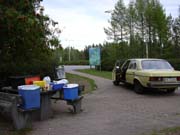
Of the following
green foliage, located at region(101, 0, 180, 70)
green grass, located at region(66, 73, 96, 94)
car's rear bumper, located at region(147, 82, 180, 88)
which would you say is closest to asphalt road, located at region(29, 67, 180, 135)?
car's rear bumper, located at region(147, 82, 180, 88)

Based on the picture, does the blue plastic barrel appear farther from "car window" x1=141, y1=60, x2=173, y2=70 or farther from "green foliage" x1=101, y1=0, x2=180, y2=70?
"green foliage" x1=101, y1=0, x2=180, y2=70

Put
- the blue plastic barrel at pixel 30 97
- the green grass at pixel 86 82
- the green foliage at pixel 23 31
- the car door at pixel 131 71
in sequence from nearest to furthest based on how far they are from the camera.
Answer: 1. the blue plastic barrel at pixel 30 97
2. the green foliage at pixel 23 31
3. the car door at pixel 131 71
4. the green grass at pixel 86 82

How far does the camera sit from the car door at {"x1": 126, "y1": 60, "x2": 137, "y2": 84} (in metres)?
16.5

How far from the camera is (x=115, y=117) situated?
33.4 ft

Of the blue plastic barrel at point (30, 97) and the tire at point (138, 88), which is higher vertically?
the blue plastic barrel at point (30, 97)

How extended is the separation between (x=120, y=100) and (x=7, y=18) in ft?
18.2

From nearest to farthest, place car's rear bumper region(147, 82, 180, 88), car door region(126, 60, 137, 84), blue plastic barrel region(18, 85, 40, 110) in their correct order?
blue plastic barrel region(18, 85, 40, 110) → car's rear bumper region(147, 82, 180, 88) → car door region(126, 60, 137, 84)

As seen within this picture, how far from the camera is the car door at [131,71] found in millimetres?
16484

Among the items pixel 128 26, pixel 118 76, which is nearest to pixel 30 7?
pixel 118 76

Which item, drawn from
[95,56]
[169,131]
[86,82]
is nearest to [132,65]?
[86,82]

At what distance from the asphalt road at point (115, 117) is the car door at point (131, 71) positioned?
6.47ft

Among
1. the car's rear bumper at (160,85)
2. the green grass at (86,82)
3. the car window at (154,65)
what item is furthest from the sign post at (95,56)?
the car's rear bumper at (160,85)

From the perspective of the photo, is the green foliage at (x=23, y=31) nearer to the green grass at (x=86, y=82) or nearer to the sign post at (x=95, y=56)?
the green grass at (x=86, y=82)

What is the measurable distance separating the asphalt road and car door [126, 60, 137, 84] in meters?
1.97
